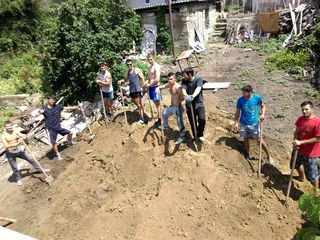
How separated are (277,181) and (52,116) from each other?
590cm

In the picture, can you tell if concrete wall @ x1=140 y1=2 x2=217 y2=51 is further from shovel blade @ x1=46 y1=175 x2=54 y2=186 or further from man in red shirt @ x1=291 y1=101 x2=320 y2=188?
man in red shirt @ x1=291 y1=101 x2=320 y2=188

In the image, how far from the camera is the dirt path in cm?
591

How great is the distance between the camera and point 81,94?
39.4ft

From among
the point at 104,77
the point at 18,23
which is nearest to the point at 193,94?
the point at 104,77

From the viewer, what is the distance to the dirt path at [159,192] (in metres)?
5.91

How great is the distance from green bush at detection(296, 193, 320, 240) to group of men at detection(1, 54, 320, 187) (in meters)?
0.78

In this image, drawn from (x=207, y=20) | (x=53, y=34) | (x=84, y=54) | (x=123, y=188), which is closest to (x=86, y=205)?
(x=123, y=188)

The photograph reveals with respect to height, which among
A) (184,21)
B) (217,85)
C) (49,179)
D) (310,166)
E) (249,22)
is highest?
(184,21)

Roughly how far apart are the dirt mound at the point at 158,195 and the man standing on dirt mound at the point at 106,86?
5.51 ft

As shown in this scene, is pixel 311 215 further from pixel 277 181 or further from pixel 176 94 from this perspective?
pixel 176 94

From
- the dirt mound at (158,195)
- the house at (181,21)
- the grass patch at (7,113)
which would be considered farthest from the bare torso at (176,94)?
the house at (181,21)

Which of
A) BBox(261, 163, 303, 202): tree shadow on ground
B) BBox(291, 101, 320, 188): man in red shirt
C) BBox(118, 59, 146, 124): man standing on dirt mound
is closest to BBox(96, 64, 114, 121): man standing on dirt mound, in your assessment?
BBox(118, 59, 146, 124): man standing on dirt mound

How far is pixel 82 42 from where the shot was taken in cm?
1093

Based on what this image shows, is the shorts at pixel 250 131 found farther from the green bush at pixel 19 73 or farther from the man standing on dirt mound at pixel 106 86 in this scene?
the green bush at pixel 19 73
